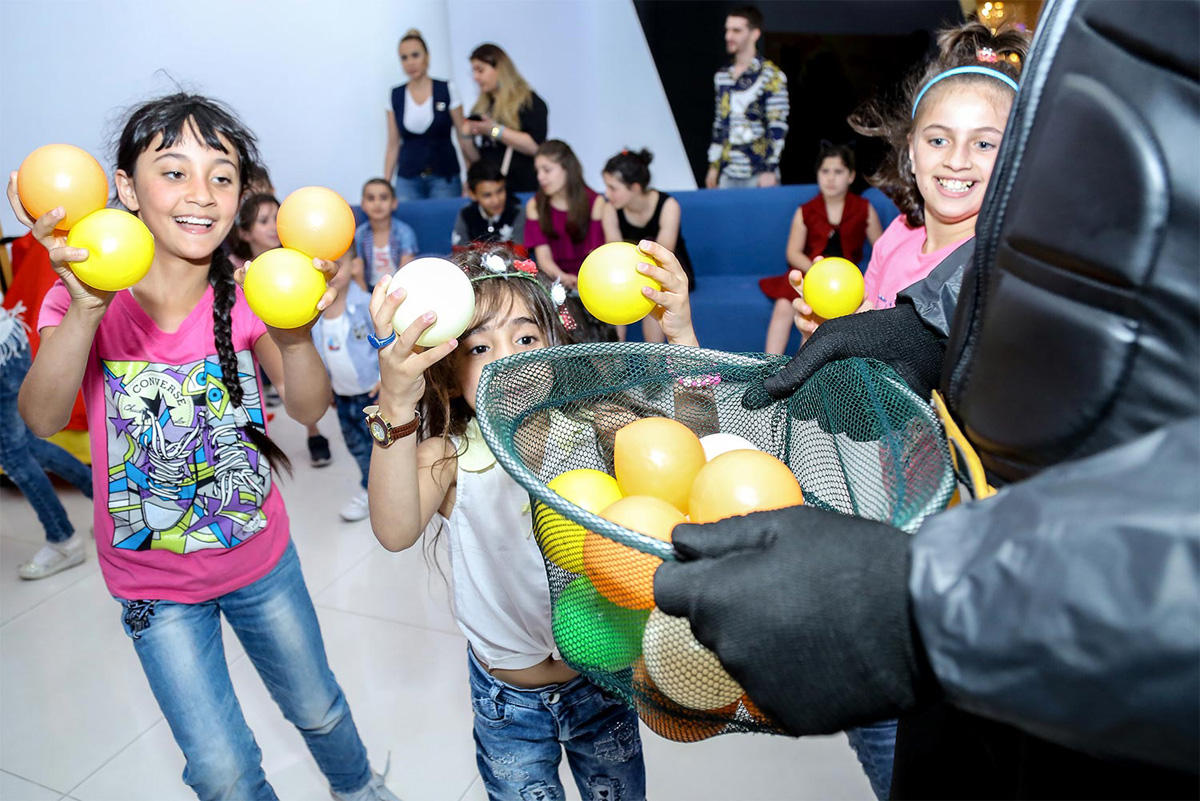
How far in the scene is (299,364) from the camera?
138 centimetres

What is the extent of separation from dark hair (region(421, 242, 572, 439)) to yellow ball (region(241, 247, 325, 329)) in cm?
21

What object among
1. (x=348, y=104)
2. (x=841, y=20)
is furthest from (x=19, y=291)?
(x=841, y=20)

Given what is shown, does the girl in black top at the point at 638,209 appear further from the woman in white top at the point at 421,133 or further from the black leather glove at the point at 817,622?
the black leather glove at the point at 817,622

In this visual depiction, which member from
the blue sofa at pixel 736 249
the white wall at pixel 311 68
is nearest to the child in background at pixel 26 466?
the white wall at pixel 311 68

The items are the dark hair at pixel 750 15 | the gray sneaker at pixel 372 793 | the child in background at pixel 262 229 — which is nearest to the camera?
the gray sneaker at pixel 372 793

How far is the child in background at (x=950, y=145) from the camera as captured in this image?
54.2 inches

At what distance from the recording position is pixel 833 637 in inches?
23.5

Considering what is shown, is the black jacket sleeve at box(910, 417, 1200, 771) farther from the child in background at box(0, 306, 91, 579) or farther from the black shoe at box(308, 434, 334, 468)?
the black shoe at box(308, 434, 334, 468)

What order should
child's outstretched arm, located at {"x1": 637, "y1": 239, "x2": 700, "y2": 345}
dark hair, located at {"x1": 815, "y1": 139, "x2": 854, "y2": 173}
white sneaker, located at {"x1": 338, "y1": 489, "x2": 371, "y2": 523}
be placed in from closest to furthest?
child's outstretched arm, located at {"x1": 637, "y1": 239, "x2": 700, "y2": 345}
white sneaker, located at {"x1": 338, "y1": 489, "x2": 371, "y2": 523}
dark hair, located at {"x1": 815, "y1": 139, "x2": 854, "y2": 173}

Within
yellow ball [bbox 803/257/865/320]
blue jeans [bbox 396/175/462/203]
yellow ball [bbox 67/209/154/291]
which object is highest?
yellow ball [bbox 67/209/154/291]

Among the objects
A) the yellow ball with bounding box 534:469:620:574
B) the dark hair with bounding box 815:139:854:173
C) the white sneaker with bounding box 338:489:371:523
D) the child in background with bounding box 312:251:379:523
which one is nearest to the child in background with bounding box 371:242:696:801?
the yellow ball with bounding box 534:469:620:574

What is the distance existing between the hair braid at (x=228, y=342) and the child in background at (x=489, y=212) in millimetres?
2772

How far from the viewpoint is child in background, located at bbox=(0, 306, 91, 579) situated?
2699mm

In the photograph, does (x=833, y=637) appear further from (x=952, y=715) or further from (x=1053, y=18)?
(x=1053, y=18)
